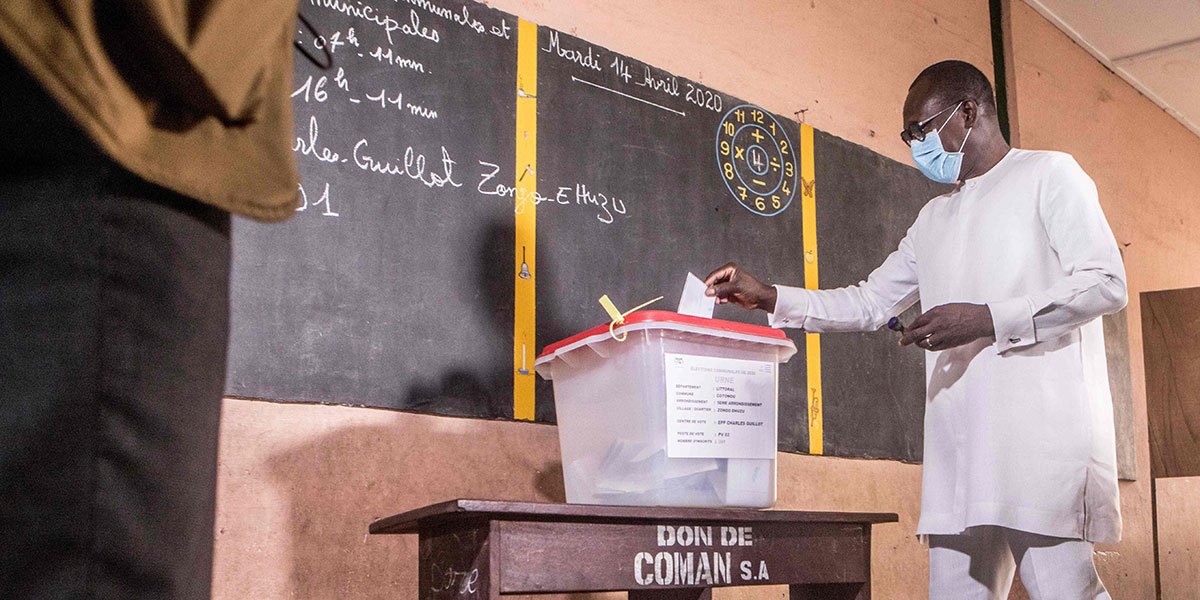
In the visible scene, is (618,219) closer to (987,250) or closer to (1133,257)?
(987,250)

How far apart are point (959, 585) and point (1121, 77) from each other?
4.79 metres

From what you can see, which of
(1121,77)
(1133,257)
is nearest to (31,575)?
(1133,257)

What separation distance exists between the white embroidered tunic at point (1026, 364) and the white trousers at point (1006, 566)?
0.15 ft

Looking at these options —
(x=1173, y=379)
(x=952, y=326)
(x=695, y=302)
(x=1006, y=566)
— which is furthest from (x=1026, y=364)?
(x=1173, y=379)

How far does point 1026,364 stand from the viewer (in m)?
1.99

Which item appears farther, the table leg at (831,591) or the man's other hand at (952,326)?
the table leg at (831,591)

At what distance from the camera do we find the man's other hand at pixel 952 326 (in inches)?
75.4

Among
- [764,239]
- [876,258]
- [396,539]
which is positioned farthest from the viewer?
[876,258]

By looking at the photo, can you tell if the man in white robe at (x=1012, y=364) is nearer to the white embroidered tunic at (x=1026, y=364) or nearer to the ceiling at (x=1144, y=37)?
the white embroidered tunic at (x=1026, y=364)

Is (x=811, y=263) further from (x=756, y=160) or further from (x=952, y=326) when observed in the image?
(x=952, y=326)

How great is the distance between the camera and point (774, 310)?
240cm

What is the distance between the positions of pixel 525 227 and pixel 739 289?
24.0 inches

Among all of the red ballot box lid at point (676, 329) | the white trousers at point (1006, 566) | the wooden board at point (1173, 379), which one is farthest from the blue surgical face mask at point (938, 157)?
the wooden board at point (1173, 379)

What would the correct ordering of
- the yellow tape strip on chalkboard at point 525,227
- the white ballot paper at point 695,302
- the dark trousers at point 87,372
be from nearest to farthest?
the dark trousers at point 87,372 < the white ballot paper at point 695,302 < the yellow tape strip on chalkboard at point 525,227
